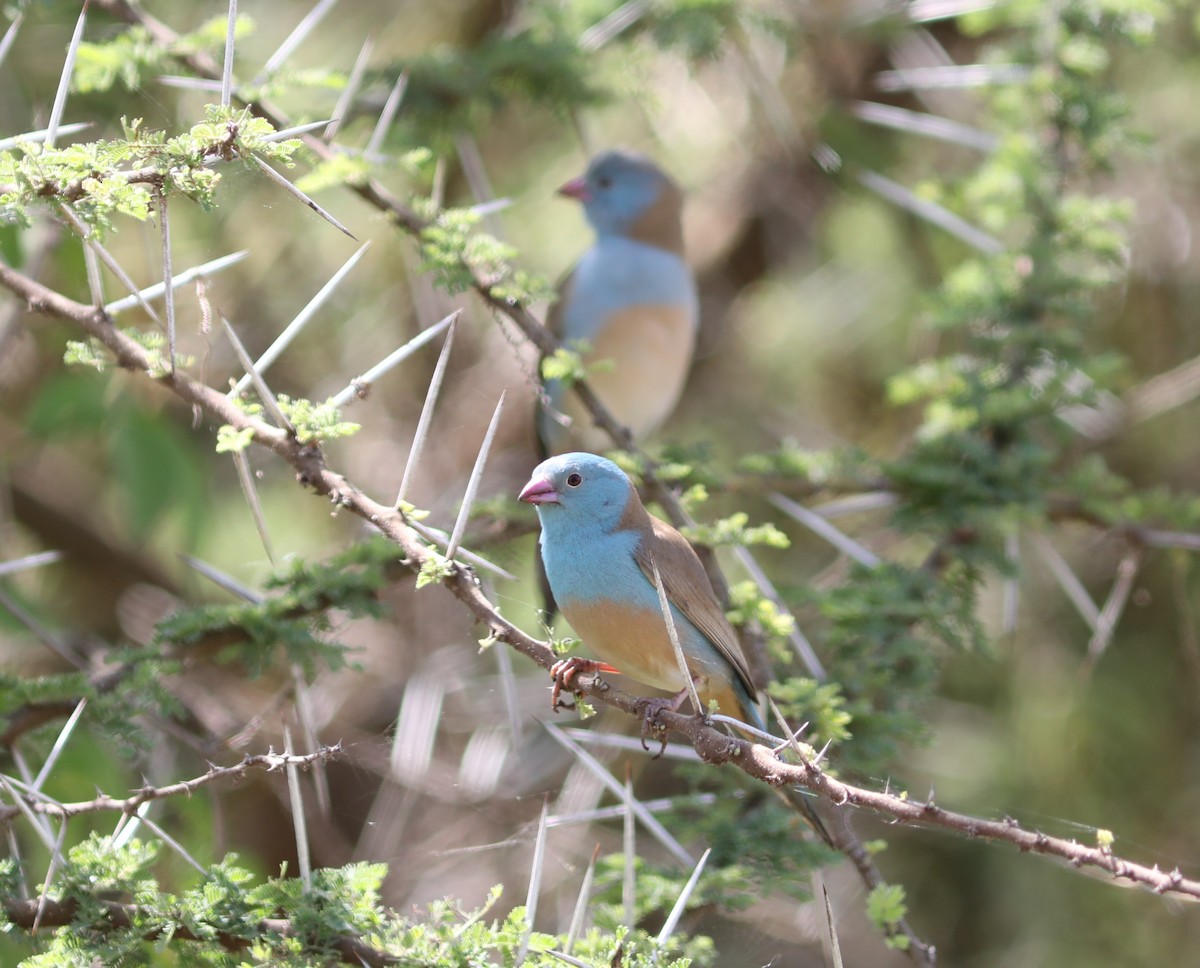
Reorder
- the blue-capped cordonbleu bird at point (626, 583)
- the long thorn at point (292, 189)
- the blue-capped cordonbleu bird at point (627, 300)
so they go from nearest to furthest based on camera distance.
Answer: the long thorn at point (292, 189) → the blue-capped cordonbleu bird at point (626, 583) → the blue-capped cordonbleu bird at point (627, 300)

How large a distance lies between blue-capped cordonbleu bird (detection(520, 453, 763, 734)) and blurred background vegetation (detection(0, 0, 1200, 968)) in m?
0.43

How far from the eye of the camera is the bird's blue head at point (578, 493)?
292 centimetres

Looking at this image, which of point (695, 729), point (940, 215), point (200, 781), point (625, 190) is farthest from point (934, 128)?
point (200, 781)

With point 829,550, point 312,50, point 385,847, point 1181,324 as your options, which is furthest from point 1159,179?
point 385,847

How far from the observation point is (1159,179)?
615 cm

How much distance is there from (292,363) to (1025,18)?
141 inches

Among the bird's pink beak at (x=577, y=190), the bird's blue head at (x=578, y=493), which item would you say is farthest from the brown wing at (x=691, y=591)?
the bird's pink beak at (x=577, y=190)

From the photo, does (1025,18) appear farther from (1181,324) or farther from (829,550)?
(829,550)

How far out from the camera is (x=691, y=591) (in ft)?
9.91

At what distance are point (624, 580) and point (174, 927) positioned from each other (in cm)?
117

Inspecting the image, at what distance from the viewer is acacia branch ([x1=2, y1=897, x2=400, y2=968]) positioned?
2223 millimetres

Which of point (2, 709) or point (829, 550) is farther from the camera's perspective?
point (829, 550)

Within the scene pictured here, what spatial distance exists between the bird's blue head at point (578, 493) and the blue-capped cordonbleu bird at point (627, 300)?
2078 mm

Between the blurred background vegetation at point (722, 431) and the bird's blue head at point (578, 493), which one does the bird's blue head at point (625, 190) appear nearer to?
the blurred background vegetation at point (722, 431)
